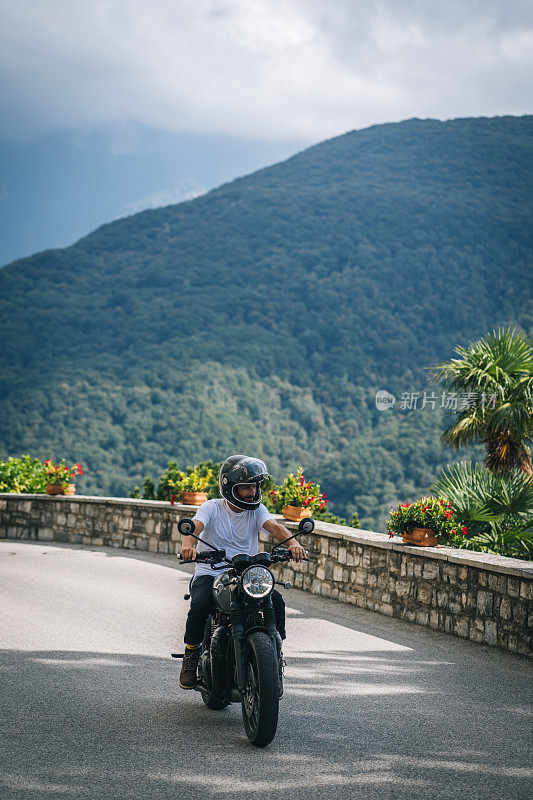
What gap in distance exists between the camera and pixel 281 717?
5.12 metres

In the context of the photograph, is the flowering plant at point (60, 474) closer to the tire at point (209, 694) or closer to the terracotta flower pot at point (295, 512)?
the terracotta flower pot at point (295, 512)

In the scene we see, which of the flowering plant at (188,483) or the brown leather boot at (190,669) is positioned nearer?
the brown leather boot at (190,669)

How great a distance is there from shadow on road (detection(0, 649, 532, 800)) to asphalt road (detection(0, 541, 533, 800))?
0.04ft

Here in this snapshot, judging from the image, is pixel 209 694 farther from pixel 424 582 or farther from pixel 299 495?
pixel 299 495

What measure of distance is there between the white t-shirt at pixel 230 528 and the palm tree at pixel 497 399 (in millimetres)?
8853

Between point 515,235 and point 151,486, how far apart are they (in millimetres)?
104840

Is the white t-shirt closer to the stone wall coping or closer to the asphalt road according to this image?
the asphalt road

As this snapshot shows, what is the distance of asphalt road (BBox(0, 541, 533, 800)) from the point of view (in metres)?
3.93

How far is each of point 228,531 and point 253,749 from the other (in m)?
1.40

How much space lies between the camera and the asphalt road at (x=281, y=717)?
3928 millimetres

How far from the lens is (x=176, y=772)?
4039 mm

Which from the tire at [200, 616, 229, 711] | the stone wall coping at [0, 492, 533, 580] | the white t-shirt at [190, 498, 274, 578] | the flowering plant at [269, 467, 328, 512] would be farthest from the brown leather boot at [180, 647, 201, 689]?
the flowering plant at [269, 467, 328, 512]

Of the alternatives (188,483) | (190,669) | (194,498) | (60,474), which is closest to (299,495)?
(194,498)

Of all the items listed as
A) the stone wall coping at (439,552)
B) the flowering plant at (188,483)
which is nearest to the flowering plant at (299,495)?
the stone wall coping at (439,552)
